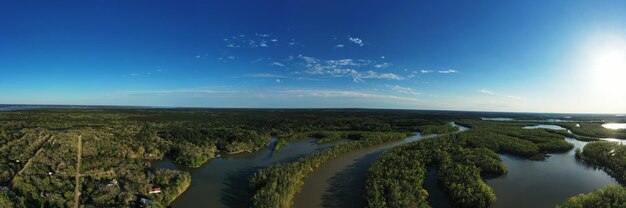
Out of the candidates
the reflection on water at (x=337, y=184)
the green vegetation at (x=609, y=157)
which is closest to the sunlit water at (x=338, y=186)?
the reflection on water at (x=337, y=184)

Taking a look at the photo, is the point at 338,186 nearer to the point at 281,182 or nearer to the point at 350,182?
the point at 350,182

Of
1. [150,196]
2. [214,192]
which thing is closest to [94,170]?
[150,196]

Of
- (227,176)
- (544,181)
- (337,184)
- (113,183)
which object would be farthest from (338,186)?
(544,181)

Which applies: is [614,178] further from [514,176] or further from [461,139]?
[461,139]

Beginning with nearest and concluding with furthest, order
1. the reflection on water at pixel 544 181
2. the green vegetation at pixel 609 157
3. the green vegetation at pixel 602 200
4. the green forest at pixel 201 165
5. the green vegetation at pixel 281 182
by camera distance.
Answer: the green vegetation at pixel 602 200 < the green forest at pixel 201 165 < the green vegetation at pixel 281 182 < the reflection on water at pixel 544 181 < the green vegetation at pixel 609 157

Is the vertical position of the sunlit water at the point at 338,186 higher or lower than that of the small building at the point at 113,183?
lower

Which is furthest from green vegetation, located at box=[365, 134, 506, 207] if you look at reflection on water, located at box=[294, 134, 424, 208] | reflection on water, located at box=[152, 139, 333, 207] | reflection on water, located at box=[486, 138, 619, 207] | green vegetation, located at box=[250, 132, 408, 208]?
reflection on water, located at box=[152, 139, 333, 207]

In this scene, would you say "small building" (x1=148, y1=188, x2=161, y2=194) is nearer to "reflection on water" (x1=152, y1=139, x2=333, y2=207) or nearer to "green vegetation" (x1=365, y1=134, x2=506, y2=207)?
"reflection on water" (x1=152, y1=139, x2=333, y2=207)

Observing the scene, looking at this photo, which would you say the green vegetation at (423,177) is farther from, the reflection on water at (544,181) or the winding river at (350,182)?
the reflection on water at (544,181)
